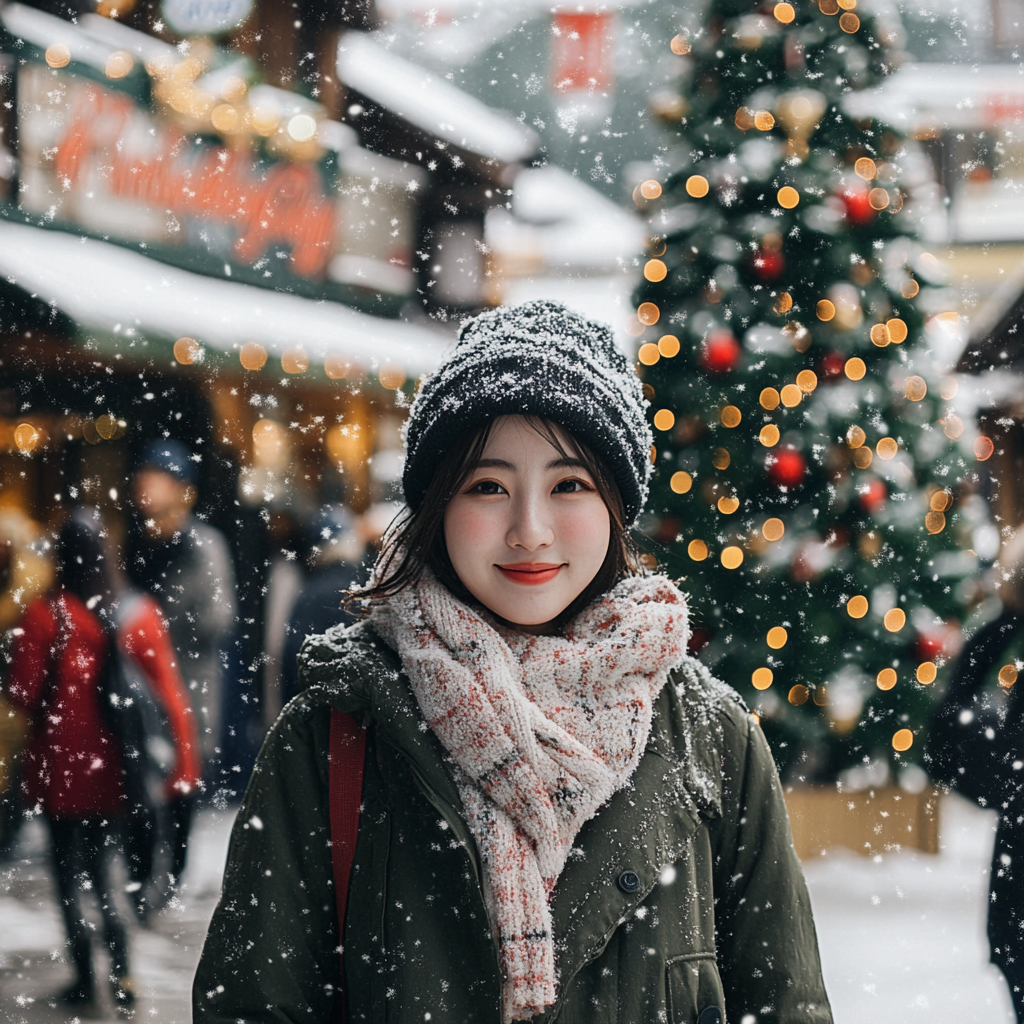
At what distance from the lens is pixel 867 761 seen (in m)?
3.67

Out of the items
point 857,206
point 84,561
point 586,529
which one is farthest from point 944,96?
point 84,561

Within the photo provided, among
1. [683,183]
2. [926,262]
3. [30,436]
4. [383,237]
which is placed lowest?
[30,436]

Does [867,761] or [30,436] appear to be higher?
[30,436]

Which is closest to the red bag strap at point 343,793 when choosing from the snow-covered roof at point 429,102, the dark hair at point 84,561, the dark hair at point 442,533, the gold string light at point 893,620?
the dark hair at point 442,533

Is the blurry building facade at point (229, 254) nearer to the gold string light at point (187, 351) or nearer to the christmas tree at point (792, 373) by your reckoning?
the gold string light at point (187, 351)

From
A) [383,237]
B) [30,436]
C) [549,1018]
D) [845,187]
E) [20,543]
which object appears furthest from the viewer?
[383,237]

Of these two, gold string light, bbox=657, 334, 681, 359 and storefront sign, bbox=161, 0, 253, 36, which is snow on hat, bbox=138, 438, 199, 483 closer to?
gold string light, bbox=657, 334, 681, 359

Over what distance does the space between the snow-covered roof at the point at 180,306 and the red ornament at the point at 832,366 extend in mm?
3442

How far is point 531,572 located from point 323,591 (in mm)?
2653

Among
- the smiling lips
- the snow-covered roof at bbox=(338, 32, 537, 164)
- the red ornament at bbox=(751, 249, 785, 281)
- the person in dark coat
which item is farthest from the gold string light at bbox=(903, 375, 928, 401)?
the snow-covered roof at bbox=(338, 32, 537, 164)

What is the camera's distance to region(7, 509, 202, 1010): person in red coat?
2.88 meters

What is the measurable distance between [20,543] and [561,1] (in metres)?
2.95

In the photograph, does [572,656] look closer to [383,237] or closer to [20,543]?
[20,543]

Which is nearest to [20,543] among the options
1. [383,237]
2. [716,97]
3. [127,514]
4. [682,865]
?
[127,514]
